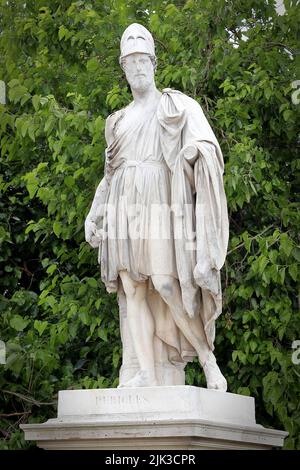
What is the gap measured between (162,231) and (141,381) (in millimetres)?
977

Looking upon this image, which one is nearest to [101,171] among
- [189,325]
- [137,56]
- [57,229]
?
[57,229]

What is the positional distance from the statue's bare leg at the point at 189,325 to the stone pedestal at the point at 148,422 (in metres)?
0.21

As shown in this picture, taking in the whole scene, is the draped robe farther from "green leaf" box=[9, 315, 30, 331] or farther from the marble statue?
"green leaf" box=[9, 315, 30, 331]

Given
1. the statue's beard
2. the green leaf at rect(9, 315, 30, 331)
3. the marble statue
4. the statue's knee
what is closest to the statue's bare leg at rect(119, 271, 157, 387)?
the marble statue

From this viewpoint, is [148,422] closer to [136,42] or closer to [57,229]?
[136,42]

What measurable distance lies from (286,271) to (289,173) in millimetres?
1336

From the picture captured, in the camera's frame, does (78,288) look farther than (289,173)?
No

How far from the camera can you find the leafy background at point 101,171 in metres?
10.6

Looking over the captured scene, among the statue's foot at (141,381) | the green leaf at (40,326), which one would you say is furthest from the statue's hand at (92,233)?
the green leaf at (40,326)

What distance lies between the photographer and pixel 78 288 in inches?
431

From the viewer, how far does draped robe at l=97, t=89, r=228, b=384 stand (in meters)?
8.04

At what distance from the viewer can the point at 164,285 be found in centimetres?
807
